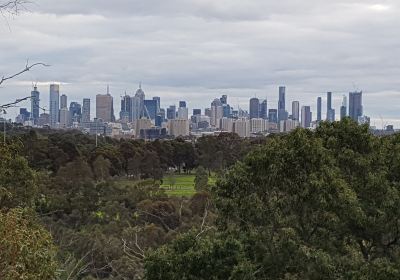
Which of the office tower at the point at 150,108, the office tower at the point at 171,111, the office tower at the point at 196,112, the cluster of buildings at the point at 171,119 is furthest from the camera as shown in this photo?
the office tower at the point at 171,111

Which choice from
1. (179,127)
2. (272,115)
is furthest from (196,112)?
(179,127)

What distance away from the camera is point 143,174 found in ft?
160

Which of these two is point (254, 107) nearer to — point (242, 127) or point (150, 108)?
point (150, 108)

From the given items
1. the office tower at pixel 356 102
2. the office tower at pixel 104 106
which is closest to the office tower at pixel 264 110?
the office tower at pixel 104 106

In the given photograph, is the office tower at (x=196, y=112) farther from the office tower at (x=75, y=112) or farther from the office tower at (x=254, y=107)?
the office tower at (x=75, y=112)

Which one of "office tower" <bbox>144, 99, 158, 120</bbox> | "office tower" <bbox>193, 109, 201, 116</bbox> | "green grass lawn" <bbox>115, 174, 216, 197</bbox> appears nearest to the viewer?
"green grass lawn" <bbox>115, 174, 216, 197</bbox>

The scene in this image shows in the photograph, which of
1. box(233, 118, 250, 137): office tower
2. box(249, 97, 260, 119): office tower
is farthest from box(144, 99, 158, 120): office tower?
box(233, 118, 250, 137): office tower

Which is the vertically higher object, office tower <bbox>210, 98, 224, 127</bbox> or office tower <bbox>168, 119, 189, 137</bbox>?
office tower <bbox>210, 98, 224, 127</bbox>

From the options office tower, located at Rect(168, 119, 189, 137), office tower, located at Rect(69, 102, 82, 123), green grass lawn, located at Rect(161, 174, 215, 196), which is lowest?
green grass lawn, located at Rect(161, 174, 215, 196)

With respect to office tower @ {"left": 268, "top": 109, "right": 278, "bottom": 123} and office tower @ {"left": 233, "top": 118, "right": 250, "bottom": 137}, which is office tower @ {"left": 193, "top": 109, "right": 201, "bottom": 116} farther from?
office tower @ {"left": 233, "top": 118, "right": 250, "bottom": 137}

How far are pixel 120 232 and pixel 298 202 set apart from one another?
1421 cm

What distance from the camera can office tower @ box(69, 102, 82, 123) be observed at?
13100 cm

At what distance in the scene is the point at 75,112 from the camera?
135500 mm

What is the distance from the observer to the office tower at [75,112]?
13100 centimetres
